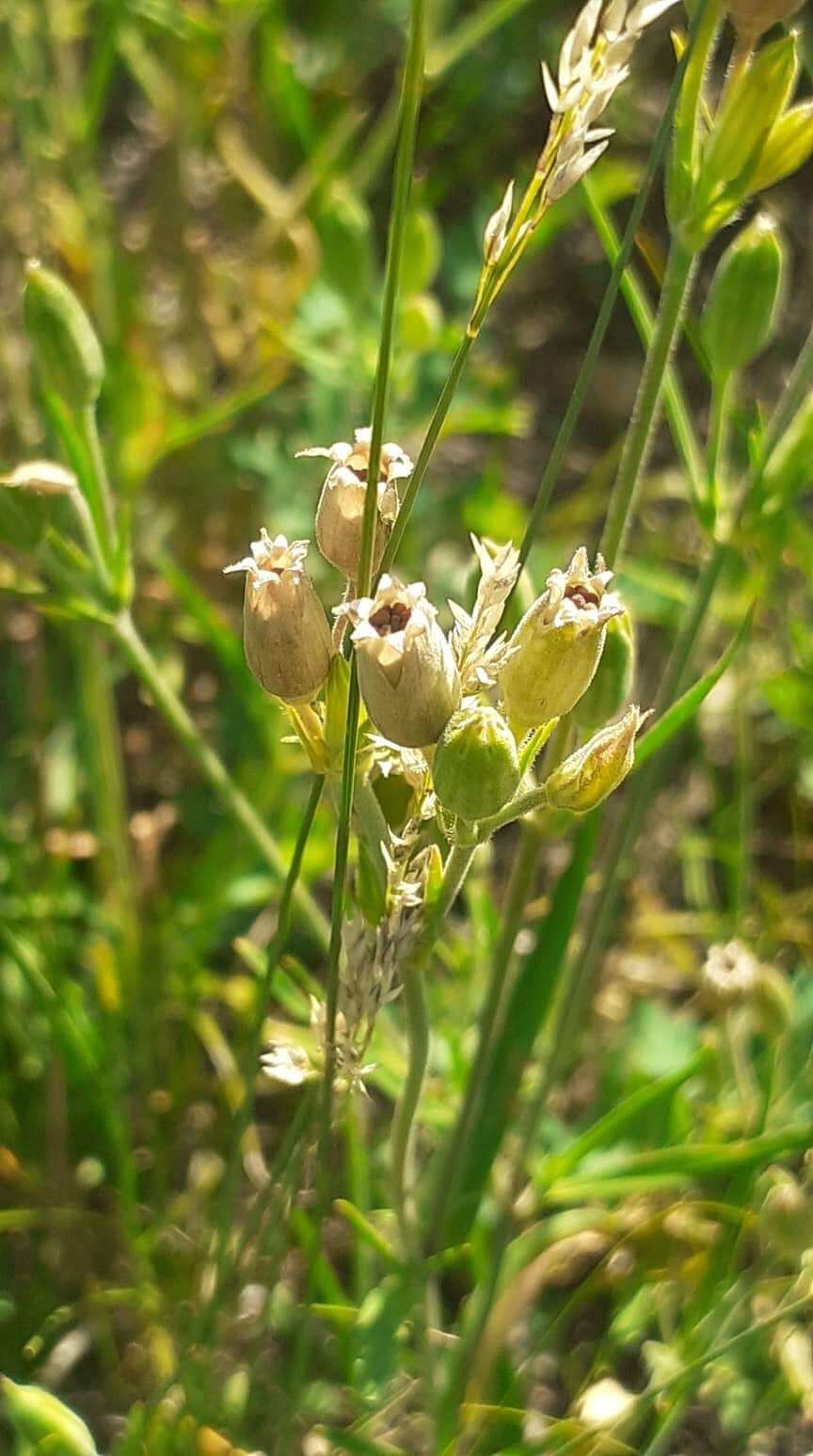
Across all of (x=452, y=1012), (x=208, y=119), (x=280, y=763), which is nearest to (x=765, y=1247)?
(x=452, y=1012)

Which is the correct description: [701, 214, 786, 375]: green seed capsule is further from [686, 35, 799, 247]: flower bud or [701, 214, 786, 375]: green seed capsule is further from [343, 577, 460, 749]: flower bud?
[343, 577, 460, 749]: flower bud

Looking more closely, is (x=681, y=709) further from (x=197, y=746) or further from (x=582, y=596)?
(x=197, y=746)

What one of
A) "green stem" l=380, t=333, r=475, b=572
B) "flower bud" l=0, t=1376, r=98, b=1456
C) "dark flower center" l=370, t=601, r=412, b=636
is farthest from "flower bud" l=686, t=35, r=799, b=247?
"flower bud" l=0, t=1376, r=98, b=1456

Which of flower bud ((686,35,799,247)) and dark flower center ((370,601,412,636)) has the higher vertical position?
flower bud ((686,35,799,247))

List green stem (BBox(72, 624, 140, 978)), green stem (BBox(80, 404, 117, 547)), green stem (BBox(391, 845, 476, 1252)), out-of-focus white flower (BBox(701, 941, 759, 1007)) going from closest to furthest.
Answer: green stem (BBox(391, 845, 476, 1252)), green stem (BBox(80, 404, 117, 547)), out-of-focus white flower (BBox(701, 941, 759, 1007)), green stem (BBox(72, 624, 140, 978))

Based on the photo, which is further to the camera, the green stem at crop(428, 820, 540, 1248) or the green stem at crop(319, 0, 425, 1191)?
the green stem at crop(428, 820, 540, 1248)

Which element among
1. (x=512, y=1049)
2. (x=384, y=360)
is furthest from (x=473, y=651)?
(x=512, y=1049)
